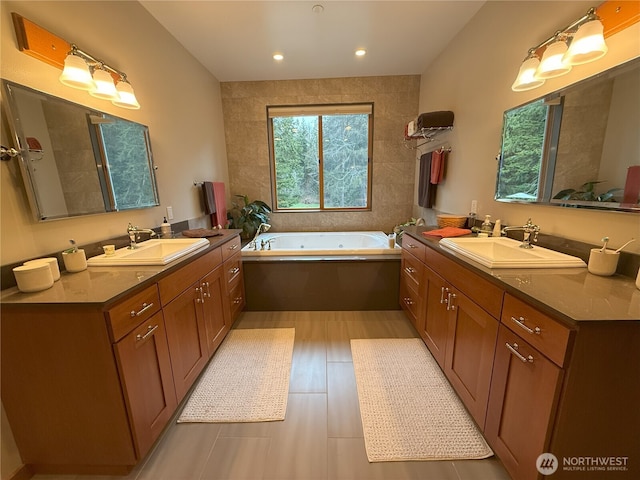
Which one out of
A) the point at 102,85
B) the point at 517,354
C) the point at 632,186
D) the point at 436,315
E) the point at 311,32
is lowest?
the point at 436,315

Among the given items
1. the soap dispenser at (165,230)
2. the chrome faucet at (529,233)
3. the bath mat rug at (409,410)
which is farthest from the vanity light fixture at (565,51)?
the soap dispenser at (165,230)

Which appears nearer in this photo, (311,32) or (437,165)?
(311,32)

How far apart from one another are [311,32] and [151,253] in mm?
2277

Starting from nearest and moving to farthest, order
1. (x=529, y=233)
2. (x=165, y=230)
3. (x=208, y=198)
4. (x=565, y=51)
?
(x=565, y=51) < (x=529, y=233) < (x=165, y=230) < (x=208, y=198)

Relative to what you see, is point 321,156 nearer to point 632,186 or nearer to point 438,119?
point 438,119

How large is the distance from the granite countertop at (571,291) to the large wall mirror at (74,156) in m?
2.12

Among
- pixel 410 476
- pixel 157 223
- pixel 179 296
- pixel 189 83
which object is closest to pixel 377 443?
pixel 410 476

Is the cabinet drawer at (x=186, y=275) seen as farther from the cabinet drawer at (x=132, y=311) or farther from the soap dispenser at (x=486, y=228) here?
the soap dispenser at (x=486, y=228)

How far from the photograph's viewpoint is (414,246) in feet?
6.88

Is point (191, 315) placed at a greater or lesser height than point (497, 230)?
lesser

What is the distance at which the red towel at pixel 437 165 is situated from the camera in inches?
103

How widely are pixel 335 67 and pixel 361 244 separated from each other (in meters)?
2.17

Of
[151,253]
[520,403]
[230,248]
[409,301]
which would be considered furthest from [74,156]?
[409,301]

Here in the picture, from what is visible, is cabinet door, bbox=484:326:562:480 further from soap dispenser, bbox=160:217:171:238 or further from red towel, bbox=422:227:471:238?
soap dispenser, bbox=160:217:171:238
